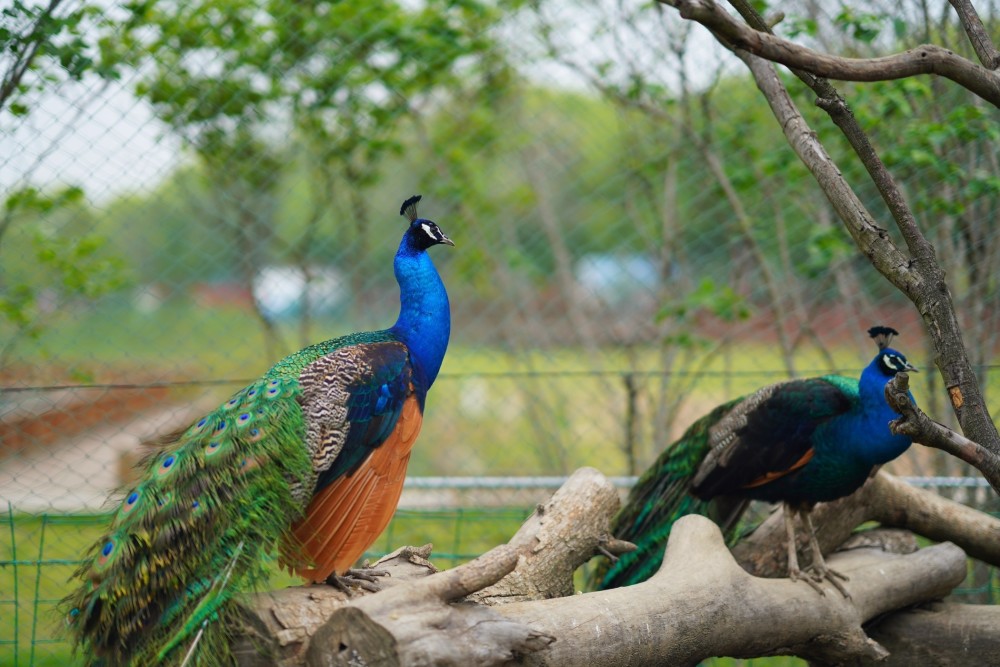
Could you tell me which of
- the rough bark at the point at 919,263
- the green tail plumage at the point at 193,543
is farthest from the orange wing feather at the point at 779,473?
the green tail plumage at the point at 193,543

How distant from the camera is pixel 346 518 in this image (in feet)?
9.54

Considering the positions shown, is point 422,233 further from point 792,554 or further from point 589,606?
point 792,554

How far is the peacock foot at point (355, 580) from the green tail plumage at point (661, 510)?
1.20 metres

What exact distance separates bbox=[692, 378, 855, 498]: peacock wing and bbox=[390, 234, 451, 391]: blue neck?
1155mm

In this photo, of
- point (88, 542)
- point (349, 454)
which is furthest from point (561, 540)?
point (88, 542)

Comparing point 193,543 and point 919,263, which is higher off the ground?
point 919,263

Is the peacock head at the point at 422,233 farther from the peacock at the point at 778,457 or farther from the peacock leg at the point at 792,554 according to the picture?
the peacock leg at the point at 792,554

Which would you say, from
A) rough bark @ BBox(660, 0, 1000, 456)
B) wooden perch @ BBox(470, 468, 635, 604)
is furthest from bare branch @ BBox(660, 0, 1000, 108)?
wooden perch @ BBox(470, 468, 635, 604)

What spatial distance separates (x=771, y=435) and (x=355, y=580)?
162 cm

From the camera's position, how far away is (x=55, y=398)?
4828 mm

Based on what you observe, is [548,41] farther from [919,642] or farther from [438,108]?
[919,642]

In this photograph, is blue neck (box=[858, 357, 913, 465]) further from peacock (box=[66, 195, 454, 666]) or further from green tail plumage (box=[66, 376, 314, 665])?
green tail plumage (box=[66, 376, 314, 665])

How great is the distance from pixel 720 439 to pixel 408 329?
51.1 inches

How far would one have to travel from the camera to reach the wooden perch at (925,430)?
249cm
